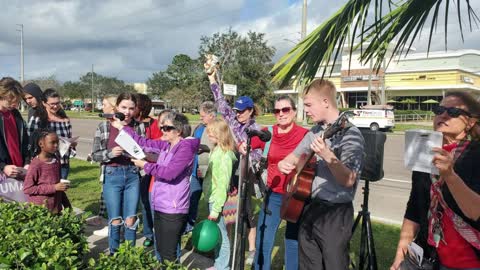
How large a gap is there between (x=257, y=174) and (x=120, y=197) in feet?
4.90

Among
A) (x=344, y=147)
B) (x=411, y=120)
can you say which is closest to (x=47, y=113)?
(x=344, y=147)

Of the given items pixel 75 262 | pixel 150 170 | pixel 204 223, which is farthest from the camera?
pixel 204 223

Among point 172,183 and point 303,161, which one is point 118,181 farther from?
point 303,161

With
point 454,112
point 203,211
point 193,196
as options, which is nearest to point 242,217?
point 454,112

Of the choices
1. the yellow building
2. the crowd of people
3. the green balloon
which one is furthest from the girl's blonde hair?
the yellow building

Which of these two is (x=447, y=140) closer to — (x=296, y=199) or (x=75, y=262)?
(x=296, y=199)

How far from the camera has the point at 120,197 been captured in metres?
4.21

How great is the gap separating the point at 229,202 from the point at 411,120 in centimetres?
4297

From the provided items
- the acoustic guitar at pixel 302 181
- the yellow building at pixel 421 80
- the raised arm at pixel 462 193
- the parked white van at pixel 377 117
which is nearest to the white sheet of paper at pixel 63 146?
the acoustic guitar at pixel 302 181

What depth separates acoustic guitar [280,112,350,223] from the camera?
2.62 meters

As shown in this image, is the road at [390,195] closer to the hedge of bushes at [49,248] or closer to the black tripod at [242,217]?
the black tripod at [242,217]

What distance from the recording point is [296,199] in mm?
2867

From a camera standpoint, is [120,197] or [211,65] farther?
[120,197]

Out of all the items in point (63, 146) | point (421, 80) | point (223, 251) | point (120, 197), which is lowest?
point (223, 251)
